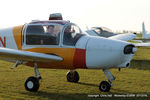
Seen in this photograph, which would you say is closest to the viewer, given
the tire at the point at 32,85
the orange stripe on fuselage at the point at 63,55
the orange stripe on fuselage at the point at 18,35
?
the orange stripe on fuselage at the point at 63,55

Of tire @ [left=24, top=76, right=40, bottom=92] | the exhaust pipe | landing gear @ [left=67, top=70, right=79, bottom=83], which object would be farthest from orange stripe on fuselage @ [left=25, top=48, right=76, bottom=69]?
landing gear @ [left=67, top=70, right=79, bottom=83]

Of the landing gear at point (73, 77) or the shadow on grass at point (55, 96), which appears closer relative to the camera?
the shadow on grass at point (55, 96)

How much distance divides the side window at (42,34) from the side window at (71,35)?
0.83ft

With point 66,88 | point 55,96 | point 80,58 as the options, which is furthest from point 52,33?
point 55,96

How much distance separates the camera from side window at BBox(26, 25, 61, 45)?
8.07 meters

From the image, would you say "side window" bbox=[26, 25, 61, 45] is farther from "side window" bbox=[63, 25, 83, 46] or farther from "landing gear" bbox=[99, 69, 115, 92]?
"landing gear" bbox=[99, 69, 115, 92]

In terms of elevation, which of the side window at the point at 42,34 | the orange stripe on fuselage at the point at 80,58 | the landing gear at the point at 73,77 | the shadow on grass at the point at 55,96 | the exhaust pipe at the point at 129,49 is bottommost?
the landing gear at the point at 73,77

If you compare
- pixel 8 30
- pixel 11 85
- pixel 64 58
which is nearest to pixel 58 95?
pixel 64 58

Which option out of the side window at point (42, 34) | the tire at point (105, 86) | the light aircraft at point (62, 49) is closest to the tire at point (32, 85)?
the light aircraft at point (62, 49)

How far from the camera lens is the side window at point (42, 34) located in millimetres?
8070

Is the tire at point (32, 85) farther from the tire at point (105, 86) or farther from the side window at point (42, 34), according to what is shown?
the tire at point (105, 86)

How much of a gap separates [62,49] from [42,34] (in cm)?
88

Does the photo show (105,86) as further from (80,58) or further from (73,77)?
(73,77)

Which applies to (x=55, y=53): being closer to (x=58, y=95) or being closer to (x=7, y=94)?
(x=58, y=95)
